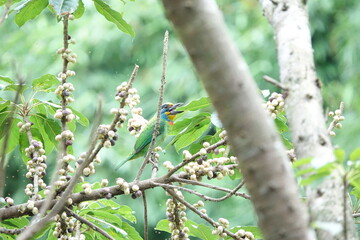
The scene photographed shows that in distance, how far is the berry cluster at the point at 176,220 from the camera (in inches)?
66.4

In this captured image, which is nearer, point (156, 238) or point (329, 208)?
point (329, 208)

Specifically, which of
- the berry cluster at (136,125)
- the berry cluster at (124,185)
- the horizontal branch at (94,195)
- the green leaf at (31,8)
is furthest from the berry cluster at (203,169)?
the green leaf at (31,8)

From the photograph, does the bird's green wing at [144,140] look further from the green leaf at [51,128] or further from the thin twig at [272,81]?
the thin twig at [272,81]

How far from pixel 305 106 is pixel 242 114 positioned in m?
0.32

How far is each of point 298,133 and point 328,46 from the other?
25.1 ft

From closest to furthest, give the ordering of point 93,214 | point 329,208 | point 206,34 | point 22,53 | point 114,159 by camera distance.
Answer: point 206,34 → point 329,208 → point 93,214 → point 114,159 → point 22,53

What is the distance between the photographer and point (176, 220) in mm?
1710

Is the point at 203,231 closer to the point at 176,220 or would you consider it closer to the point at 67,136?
the point at 176,220

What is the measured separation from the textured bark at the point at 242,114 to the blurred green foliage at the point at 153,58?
6.14m

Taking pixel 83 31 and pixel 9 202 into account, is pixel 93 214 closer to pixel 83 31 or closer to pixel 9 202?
pixel 9 202

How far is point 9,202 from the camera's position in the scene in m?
1.63

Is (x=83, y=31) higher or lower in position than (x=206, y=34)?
higher

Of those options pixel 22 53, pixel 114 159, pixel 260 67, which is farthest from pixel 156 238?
pixel 22 53

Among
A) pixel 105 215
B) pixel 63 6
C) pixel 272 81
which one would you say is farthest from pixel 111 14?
pixel 272 81
